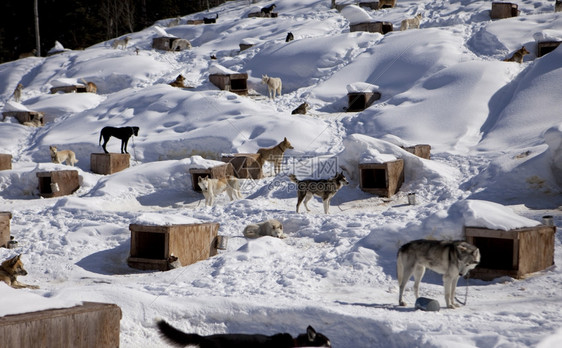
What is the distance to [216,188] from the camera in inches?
602

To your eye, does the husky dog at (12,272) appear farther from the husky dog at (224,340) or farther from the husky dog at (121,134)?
the husky dog at (121,134)

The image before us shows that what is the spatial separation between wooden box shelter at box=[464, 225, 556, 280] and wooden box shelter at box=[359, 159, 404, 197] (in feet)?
17.9

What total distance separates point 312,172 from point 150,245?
6.69 metres

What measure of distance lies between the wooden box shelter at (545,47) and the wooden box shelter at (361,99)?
22.9 feet

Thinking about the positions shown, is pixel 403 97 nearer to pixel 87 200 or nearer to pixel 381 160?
pixel 381 160

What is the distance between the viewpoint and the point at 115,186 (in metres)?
17.0

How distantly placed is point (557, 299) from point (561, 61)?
15.5 m

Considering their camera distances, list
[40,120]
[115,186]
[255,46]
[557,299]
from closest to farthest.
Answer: [557,299] → [115,186] → [40,120] → [255,46]

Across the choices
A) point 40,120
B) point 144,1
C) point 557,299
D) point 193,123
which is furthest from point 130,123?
point 144,1

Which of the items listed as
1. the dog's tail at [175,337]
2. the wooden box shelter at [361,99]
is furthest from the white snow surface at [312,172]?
the dog's tail at [175,337]

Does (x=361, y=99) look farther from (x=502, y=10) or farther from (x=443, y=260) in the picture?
(x=443, y=260)

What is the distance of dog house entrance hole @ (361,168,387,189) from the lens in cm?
1570

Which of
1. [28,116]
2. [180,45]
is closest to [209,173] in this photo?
[28,116]

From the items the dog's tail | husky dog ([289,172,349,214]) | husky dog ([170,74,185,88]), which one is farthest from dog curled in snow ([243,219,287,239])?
husky dog ([170,74,185,88])
